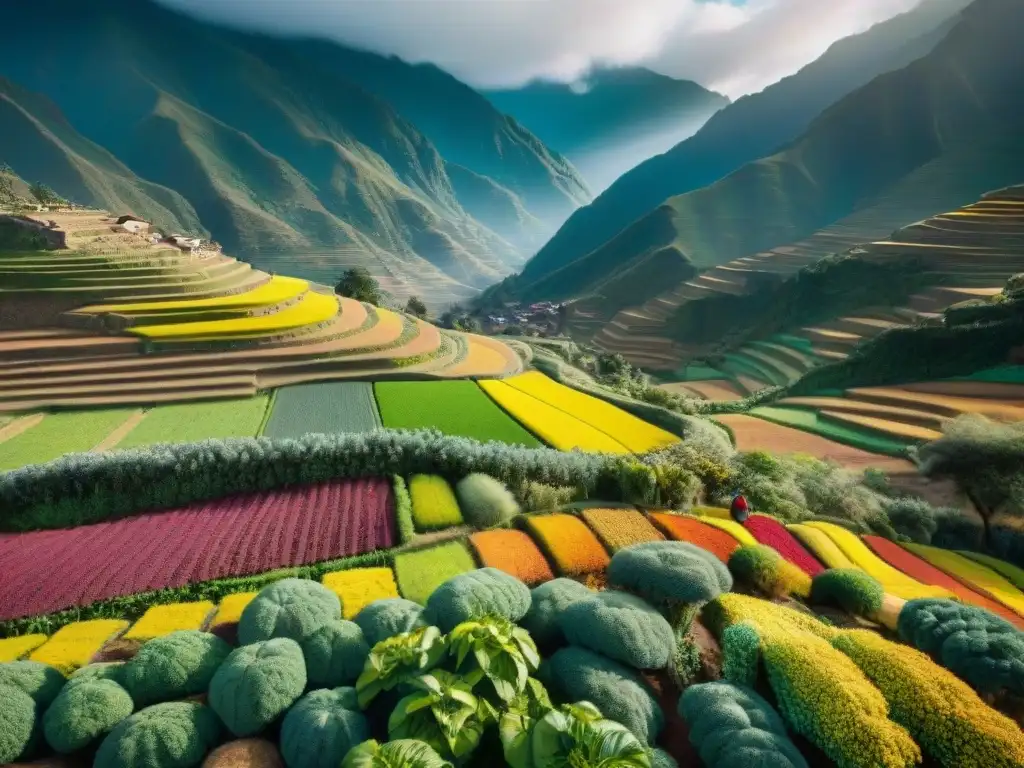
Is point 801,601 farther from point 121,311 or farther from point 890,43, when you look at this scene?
point 890,43

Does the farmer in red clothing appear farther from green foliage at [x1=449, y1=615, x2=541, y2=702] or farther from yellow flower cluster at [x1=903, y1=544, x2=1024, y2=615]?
green foliage at [x1=449, y1=615, x2=541, y2=702]

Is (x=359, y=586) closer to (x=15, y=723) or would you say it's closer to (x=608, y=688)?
(x=15, y=723)

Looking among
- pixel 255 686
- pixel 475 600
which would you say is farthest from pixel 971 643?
pixel 255 686

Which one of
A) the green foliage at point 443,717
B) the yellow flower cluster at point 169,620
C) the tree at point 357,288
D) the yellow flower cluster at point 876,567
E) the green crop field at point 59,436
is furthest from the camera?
the tree at point 357,288

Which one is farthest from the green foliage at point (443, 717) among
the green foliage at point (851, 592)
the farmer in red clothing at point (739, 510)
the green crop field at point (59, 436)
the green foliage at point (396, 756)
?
the green crop field at point (59, 436)

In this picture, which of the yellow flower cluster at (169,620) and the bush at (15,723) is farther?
the yellow flower cluster at (169,620)

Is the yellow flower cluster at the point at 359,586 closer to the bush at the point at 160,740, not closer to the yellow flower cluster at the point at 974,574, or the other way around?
the bush at the point at 160,740

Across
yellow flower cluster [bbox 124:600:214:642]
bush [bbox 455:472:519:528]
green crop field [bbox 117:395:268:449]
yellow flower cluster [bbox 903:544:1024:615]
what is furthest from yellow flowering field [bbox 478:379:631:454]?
yellow flower cluster [bbox 124:600:214:642]
